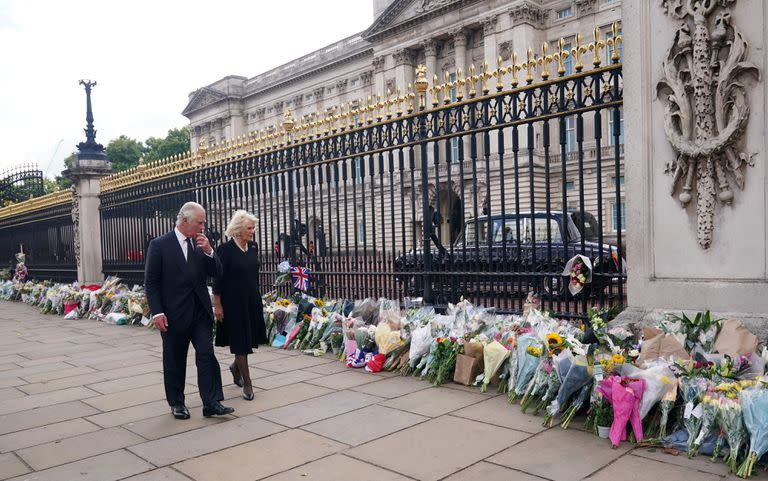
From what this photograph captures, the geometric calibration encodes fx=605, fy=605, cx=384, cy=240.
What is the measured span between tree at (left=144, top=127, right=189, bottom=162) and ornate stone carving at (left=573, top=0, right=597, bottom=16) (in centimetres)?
5266

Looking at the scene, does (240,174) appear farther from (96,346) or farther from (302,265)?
(96,346)

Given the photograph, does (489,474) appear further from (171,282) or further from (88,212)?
(88,212)

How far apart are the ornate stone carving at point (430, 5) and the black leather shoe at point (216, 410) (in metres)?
38.4

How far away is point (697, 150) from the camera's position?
16.0 feet

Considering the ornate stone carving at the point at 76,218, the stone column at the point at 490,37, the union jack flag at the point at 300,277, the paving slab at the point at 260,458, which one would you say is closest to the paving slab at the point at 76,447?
the paving slab at the point at 260,458

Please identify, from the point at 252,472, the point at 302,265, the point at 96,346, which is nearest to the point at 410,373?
the point at 252,472

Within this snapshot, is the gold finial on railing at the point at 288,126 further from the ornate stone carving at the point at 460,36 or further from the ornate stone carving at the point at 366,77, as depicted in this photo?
the ornate stone carving at the point at 366,77

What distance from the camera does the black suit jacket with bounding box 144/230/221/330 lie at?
16.4 ft

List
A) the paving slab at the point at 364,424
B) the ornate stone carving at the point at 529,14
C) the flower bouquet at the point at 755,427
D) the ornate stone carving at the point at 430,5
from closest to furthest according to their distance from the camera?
the flower bouquet at the point at 755,427
the paving slab at the point at 364,424
the ornate stone carving at the point at 529,14
the ornate stone carving at the point at 430,5

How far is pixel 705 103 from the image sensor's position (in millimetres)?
4848

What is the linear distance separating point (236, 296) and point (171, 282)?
2.27 feet

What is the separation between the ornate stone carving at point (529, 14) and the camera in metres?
35.2

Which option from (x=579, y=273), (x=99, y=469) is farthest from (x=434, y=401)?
(x=99, y=469)

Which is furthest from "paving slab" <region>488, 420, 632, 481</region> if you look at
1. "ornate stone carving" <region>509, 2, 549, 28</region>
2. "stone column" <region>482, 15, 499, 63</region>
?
"stone column" <region>482, 15, 499, 63</region>
